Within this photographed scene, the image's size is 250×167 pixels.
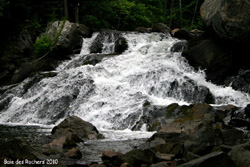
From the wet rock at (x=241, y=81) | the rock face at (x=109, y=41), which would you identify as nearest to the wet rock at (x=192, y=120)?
the wet rock at (x=241, y=81)

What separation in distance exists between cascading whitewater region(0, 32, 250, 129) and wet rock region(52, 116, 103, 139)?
1.98 metres

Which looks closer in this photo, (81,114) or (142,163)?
(142,163)

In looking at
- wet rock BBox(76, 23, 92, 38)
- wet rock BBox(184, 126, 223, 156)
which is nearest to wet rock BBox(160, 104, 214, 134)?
wet rock BBox(184, 126, 223, 156)

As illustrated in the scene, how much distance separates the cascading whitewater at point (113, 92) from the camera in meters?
12.0

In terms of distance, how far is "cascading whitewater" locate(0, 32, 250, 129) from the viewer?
471 inches

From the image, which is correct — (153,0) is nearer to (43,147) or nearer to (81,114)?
(81,114)

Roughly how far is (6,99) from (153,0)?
74.8 feet

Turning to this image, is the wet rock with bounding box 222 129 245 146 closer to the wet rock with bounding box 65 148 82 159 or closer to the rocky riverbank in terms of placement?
the rocky riverbank

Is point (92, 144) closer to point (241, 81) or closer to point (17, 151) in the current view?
point (17, 151)

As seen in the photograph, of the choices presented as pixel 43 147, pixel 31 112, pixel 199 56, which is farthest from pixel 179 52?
pixel 43 147

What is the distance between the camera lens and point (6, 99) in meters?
14.9

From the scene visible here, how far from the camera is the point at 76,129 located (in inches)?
345

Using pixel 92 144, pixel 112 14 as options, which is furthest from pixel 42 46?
pixel 92 144

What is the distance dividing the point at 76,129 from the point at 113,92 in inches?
186
